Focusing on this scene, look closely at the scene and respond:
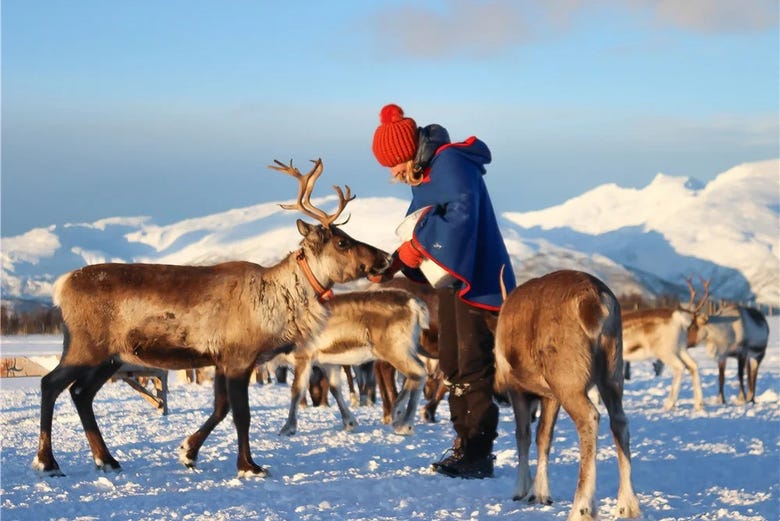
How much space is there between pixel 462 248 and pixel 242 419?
2.21m

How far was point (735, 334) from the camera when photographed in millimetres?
20422

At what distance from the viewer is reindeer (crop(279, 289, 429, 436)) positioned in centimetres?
1295

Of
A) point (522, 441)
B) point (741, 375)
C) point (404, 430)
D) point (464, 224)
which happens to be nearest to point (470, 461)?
point (522, 441)

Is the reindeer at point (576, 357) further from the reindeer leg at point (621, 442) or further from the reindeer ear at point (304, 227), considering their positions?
the reindeer ear at point (304, 227)

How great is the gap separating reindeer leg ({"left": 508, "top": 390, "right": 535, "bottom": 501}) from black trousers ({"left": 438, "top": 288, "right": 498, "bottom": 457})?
2.29ft

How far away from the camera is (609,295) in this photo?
21.1 ft

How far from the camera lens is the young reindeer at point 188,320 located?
8.59 meters

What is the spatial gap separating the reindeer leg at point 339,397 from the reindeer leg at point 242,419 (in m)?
3.78

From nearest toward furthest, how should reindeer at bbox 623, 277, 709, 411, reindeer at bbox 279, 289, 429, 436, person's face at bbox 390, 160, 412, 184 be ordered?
person's face at bbox 390, 160, 412, 184, reindeer at bbox 279, 289, 429, 436, reindeer at bbox 623, 277, 709, 411

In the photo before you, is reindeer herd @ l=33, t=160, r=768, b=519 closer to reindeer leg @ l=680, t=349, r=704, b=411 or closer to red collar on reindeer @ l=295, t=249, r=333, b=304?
red collar on reindeer @ l=295, t=249, r=333, b=304

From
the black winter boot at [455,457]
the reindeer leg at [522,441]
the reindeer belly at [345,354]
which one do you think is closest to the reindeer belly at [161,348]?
the black winter boot at [455,457]

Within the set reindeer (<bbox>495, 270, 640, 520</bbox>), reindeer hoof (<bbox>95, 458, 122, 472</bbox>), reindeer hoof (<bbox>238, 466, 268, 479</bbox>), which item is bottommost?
reindeer hoof (<bbox>238, 466, 268, 479</bbox>)

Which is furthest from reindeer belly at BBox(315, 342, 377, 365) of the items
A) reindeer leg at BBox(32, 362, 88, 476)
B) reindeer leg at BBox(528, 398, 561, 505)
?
reindeer leg at BBox(528, 398, 561, 505)

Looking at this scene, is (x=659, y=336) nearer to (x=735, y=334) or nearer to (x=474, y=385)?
(x=735, y=334)
